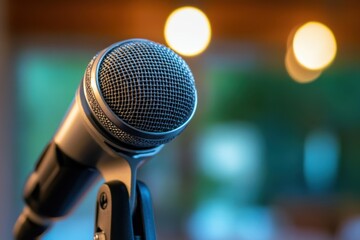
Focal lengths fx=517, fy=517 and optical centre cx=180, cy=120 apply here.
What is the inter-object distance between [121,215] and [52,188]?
0.14 m

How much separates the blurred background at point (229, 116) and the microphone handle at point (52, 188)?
230 centimetres

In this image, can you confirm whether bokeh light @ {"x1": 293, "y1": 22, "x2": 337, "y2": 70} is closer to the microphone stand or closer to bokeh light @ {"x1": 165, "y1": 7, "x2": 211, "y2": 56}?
bokeh light @ {"x1": 165, "y1": 7, "x2": 211, "y2": 56}

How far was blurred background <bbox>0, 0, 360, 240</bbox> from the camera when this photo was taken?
119 inches

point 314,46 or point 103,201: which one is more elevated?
point 314,46

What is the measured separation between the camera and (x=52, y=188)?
61 cm

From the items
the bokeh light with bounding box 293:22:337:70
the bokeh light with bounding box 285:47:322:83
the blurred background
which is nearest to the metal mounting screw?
the bokeh light with bounding box 293:22:337:70

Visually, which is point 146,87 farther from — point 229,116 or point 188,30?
point 229,116

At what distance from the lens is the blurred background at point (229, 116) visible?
9.91ft

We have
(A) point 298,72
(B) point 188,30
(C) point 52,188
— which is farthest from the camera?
(A) point 298,72

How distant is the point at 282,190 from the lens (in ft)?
11.4

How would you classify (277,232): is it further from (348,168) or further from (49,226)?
(49,226)

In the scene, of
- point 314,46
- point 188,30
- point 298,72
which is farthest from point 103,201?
point 298,72

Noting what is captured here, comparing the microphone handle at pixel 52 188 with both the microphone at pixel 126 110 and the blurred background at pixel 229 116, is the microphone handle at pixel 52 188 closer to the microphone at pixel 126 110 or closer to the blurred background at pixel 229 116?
the microphone at pixel 126 110

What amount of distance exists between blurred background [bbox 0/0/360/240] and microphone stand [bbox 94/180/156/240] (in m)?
2.41
